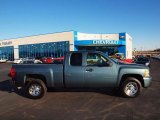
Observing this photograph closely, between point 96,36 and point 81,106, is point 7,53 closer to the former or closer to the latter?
point 96,36

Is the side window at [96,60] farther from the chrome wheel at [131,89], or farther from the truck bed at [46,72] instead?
the chrome wheel at [131,89]

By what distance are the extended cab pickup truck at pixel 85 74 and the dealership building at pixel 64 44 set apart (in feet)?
138

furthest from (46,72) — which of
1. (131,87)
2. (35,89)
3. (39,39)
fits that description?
(39,39)

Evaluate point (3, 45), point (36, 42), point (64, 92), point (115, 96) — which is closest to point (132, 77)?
point (115, 96)

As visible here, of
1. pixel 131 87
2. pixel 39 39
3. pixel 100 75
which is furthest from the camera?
pixel 39 39

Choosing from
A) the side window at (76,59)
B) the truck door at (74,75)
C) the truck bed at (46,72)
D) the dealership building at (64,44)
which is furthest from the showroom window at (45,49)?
the truck door at (74,75)

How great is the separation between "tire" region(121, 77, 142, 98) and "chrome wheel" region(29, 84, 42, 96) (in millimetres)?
3402

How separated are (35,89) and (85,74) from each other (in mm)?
2202

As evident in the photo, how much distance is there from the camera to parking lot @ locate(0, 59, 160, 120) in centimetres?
702

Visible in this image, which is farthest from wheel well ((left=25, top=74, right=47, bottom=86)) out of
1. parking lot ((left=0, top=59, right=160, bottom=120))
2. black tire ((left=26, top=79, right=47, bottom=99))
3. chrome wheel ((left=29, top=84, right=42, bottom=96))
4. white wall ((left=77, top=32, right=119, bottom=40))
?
white wall ((left=77, top=32, right=119, bottom=40))

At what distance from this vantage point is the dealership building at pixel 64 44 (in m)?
53.8

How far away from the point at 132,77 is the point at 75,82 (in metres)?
2.34

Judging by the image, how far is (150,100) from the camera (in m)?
8.98

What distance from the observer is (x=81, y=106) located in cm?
823
